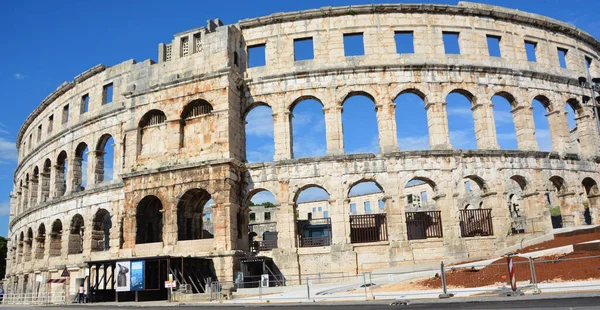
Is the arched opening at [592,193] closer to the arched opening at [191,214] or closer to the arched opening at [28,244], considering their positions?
the arched opening at [191,214]

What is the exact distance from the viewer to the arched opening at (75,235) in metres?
29.5

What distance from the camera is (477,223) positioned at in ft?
80.6

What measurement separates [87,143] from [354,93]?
58.1 feet

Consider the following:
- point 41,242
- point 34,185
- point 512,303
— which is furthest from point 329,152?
point 34,185

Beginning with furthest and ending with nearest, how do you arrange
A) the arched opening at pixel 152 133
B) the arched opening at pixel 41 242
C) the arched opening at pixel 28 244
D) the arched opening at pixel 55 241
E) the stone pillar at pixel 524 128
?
the arched opening at pixel 28 244 → the arched opening at pixel 41 242 → the arched opening at pixel 55 241 → the stone pillar at pixel 524 128 → the arched opening at pixel 152 133

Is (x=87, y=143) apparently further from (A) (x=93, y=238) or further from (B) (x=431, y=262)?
(B) (x=431, y=262)

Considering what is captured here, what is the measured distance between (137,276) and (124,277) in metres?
0.65

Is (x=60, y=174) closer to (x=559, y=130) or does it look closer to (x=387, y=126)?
Answer: (x=387, y=126)

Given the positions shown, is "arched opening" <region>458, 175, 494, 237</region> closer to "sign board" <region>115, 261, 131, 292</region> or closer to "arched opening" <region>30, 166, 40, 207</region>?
"sign board" <region>115, 261, 131, 292</region>

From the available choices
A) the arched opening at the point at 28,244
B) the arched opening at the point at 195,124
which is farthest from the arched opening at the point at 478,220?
the arched opening at the point at 28,244

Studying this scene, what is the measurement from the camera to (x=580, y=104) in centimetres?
2839

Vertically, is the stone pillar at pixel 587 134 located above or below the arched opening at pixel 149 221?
above

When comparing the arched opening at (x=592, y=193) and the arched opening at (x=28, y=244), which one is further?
the arched opening at (x=28, y=244)

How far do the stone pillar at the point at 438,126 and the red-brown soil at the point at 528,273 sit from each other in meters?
8.81
